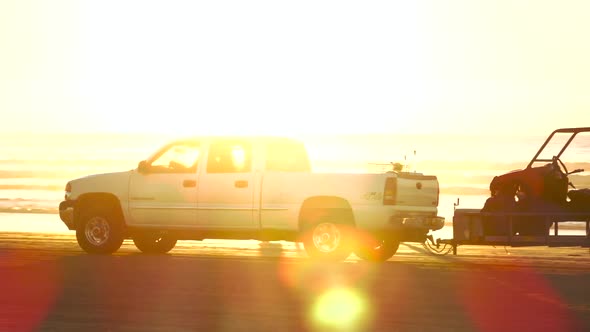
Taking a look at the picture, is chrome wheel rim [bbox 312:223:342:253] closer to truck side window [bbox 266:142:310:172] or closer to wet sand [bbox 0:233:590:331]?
wet sand [bbox 0:233:590:331]

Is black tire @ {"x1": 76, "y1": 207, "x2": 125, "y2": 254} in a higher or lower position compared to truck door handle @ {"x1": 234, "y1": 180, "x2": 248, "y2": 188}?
lower

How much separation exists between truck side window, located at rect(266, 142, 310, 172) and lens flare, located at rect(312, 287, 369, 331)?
17.7 feet

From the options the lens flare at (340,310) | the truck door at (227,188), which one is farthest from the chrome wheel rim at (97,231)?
the lens flare at (340,310)

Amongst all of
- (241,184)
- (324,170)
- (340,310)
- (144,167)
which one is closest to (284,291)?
(340,310)

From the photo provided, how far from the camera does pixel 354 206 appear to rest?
64.2 ft

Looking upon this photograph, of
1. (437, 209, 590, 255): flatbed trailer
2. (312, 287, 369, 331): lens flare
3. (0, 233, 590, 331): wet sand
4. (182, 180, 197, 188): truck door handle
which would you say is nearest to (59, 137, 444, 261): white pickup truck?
(182, 180, 197, 188): truck door handle

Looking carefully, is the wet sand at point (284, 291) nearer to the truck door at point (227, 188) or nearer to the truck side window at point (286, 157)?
the truck door at point (227, 188)

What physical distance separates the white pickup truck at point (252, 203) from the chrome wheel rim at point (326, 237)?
0.02 meters

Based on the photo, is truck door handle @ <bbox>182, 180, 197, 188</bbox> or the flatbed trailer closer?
the flatbed trailer

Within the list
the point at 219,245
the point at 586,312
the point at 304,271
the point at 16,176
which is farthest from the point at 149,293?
the point at 16,176

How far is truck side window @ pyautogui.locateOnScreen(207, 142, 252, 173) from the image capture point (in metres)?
20.4

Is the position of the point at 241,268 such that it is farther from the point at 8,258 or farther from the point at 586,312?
the point at 586,312

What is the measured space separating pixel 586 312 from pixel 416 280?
3.68 meters

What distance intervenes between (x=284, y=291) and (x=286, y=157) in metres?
5.90
